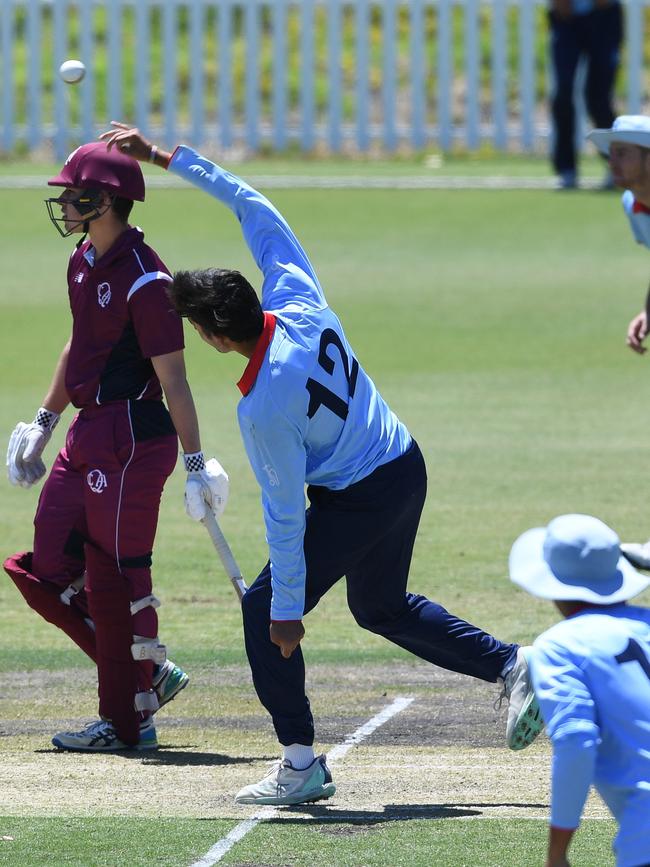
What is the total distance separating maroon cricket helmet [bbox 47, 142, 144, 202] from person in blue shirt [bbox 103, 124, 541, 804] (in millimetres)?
360

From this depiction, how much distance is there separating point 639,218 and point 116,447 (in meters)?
2.60

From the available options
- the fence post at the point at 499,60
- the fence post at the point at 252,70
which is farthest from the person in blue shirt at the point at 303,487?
the fence post at the point at 252,70

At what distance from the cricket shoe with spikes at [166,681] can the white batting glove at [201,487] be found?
647 mm

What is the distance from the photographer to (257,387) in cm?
577

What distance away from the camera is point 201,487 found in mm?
6812

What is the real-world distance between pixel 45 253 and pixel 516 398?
839 cm

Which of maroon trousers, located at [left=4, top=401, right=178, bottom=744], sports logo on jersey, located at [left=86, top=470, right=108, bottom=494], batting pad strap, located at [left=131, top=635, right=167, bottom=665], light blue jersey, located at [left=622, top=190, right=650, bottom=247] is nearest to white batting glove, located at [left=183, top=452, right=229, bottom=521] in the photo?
maroon trousers, located at [left=4, top=401, right=178, bottom=744]

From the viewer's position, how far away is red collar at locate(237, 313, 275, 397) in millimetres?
5801

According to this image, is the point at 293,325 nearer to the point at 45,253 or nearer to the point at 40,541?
the point at 40,541

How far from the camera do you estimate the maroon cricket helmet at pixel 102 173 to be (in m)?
6.87

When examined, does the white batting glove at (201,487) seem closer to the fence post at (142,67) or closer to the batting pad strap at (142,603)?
the batting pad strap at (142,603)

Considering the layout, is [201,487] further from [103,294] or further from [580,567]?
[580,567]

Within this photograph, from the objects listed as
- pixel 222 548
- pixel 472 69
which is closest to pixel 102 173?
pixel 222 548

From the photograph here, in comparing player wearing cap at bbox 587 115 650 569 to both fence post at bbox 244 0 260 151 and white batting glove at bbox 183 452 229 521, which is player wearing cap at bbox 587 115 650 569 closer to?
white batting glove at bbox 183 452 229 521
